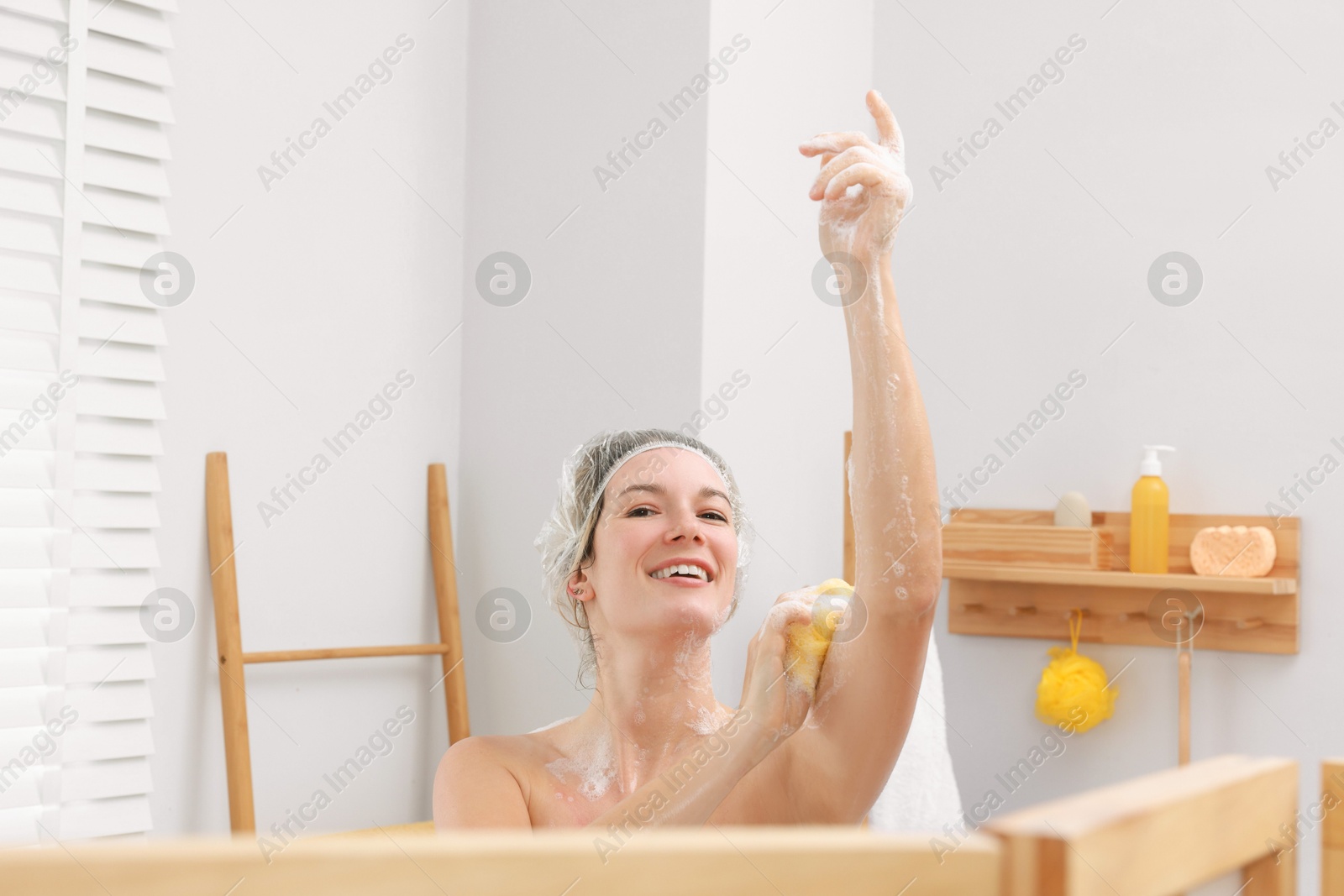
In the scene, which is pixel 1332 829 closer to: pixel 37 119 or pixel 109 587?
pixel 109 587

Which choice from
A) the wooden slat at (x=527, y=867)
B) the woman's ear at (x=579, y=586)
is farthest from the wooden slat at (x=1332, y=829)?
the woman's ear at (x=579, y=586)

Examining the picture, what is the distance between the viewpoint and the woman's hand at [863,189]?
3.07ft

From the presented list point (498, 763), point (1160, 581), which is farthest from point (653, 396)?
point (1160, 581)

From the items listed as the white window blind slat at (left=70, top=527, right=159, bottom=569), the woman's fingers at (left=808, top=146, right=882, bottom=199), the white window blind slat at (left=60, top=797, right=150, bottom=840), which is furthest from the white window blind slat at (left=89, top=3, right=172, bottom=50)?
the woman's fingers at (left=808, top=146, right=882, bottom=199)

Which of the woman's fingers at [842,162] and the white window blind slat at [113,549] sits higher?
the woman's fingers at [842,162]

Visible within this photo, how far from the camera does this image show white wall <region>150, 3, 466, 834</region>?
1.71 m

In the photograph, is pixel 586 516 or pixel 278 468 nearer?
pixel 586 516

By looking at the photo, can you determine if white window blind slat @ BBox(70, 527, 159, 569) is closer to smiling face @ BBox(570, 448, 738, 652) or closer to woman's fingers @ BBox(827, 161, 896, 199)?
smiling face @ BBox(570, 448, 738, 652)

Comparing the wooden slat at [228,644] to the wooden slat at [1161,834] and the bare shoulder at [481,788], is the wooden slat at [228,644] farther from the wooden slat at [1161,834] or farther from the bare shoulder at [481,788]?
the wooden slat at [1161,834]

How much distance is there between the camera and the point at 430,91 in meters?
2.07

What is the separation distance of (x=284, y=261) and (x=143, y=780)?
0.82 m

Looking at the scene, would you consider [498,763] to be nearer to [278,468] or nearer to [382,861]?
[278,468]

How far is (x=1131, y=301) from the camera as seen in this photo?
6.21 ft

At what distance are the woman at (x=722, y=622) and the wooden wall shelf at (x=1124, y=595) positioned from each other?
0.64m
